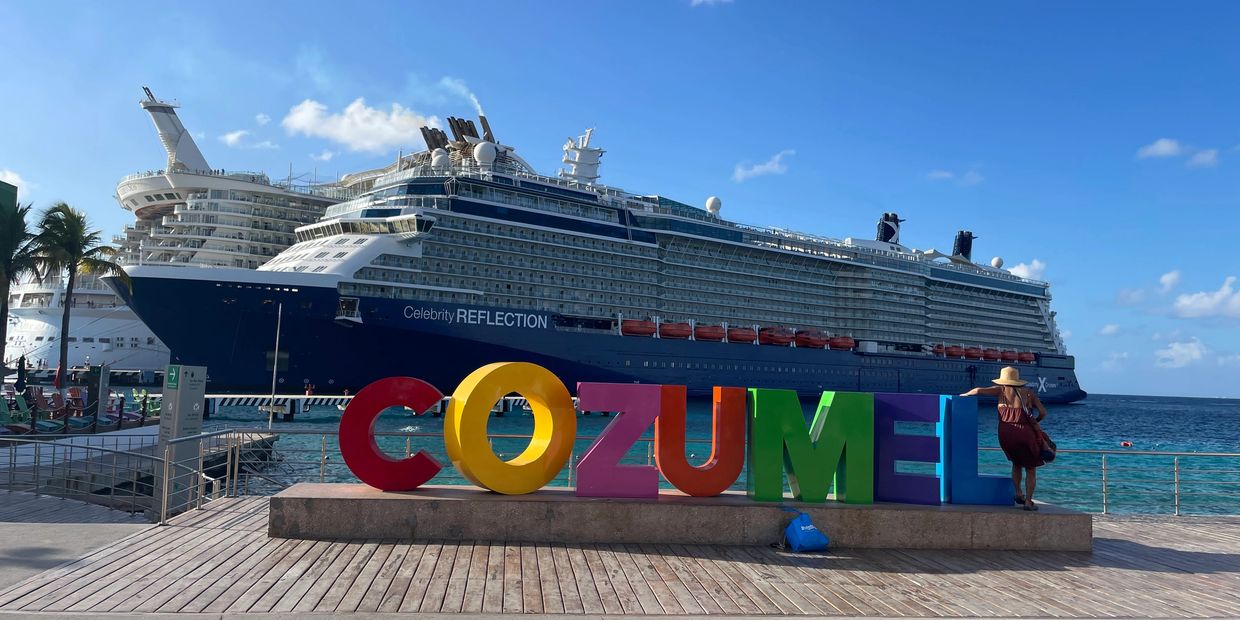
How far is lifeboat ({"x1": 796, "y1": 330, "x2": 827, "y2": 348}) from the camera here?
182 feet

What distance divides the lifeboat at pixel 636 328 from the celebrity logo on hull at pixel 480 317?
538cm

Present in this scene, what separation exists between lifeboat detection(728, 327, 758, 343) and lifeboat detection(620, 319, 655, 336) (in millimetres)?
7370

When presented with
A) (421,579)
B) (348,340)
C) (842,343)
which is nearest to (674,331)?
(842,343)

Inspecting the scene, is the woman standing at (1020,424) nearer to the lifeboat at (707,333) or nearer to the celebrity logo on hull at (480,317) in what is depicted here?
the celebrity logo on hull at (480,317)

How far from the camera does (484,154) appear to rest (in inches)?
1874

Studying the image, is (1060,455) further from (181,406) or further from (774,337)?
(181,406)

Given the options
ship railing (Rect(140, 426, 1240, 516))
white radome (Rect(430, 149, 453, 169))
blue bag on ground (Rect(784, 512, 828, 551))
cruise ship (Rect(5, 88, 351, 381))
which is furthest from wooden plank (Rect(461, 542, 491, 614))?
cruise ship (Rect(5, 88, 351, 381))

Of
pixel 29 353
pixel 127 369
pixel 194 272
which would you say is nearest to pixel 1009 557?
pixel 194 272

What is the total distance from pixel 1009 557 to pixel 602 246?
42.0 m

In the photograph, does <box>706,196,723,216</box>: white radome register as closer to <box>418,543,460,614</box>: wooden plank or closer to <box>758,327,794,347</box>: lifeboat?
<box>758,327,794,347</box>: lifeboat

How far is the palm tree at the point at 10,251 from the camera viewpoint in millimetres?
29016

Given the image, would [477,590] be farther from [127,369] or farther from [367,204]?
[127,369]

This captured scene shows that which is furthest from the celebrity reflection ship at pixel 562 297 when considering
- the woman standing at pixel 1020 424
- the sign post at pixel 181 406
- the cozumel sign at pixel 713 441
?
A: the woman standing at pixel 1020 424

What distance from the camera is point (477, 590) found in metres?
6.00
